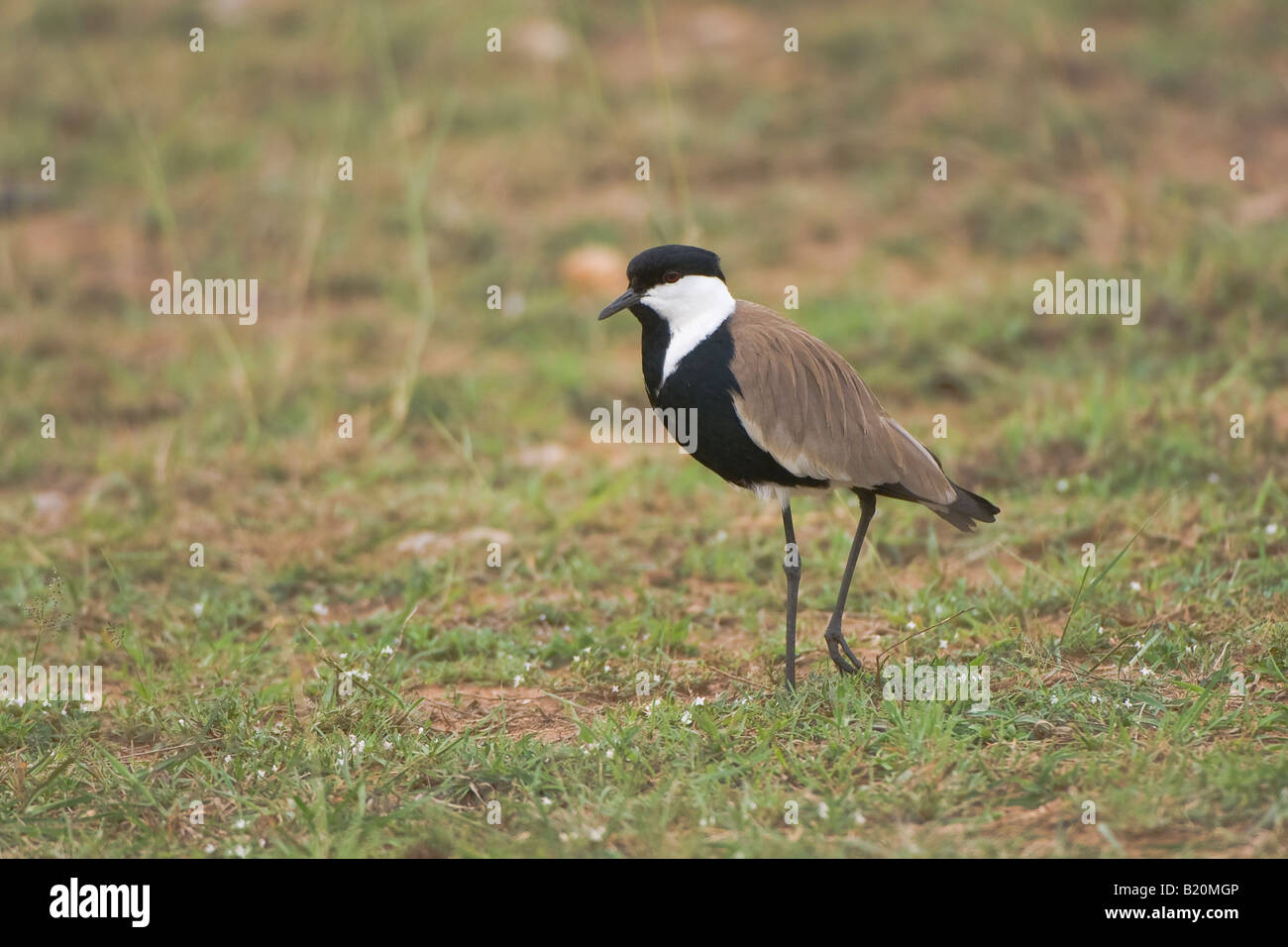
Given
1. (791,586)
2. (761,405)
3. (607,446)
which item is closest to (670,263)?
(761,405)

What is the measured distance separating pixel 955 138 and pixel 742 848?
628cm

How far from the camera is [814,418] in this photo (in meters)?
4.46

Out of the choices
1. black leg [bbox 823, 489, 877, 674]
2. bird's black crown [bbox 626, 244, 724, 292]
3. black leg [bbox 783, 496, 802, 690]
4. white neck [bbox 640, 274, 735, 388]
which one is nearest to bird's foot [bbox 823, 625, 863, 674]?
black leg [bbox 823, 489, 877, 674]

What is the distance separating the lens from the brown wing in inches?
172

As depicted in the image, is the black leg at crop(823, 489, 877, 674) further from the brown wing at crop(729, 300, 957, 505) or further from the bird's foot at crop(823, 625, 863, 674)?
the brown wing at crop(729, 300, 957, 505)

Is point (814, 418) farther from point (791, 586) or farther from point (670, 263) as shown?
point (670, 263)

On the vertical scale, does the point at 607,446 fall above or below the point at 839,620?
above

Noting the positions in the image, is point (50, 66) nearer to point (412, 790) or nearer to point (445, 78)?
point (445, 78)

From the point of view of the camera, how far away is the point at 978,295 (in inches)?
296

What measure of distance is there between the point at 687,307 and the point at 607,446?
2.43 m

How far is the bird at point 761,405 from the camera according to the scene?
4.35 meters

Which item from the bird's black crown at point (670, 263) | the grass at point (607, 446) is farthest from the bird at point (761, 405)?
the grass at point (607, 446)

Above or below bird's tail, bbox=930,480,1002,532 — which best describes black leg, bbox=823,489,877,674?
below

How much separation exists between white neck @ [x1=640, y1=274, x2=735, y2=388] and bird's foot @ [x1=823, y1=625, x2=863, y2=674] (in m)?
0.92
